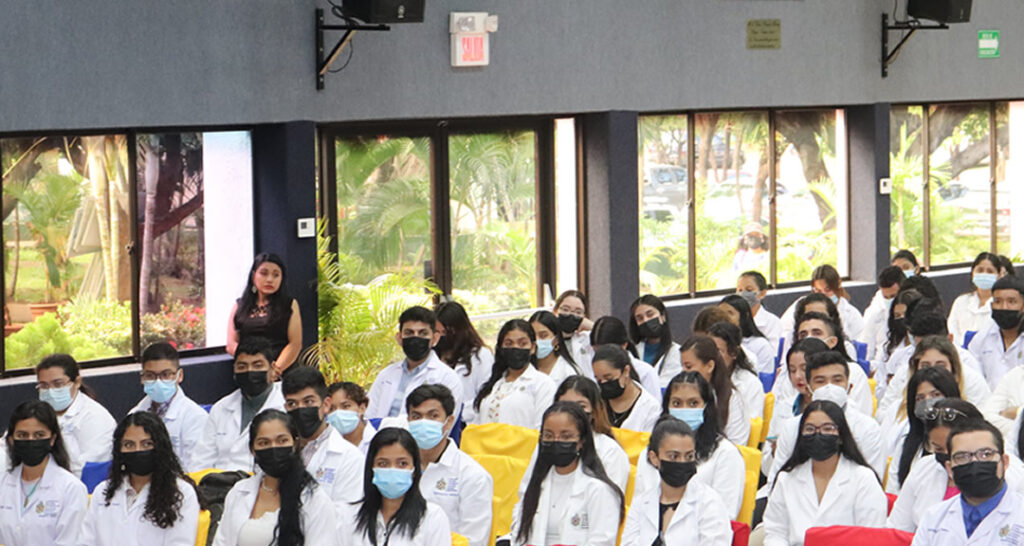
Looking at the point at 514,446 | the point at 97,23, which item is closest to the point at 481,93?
the point at 97,23

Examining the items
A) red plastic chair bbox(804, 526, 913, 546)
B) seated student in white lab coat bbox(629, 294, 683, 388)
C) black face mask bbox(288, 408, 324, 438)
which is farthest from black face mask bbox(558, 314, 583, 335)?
red plastic chair bbox(804, 526, 913, 546)

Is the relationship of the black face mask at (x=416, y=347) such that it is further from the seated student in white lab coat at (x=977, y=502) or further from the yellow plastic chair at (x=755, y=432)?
the seated student in white lab coat at (x=977, y=502)

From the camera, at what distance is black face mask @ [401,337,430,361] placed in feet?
29.7

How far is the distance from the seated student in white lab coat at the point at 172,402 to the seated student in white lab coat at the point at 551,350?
204cm

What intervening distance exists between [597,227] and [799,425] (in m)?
6.40

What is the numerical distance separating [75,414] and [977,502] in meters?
4.80

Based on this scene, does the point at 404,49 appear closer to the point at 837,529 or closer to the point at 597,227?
the point at 597,227

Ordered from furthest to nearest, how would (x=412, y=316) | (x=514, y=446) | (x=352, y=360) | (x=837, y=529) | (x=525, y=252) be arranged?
(x=525, y=252), (x=352, y=360), (x=412, y=316), (x=514, y=446), (x=837, y=529)

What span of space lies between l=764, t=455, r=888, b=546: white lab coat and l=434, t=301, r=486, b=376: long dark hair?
3.25 meters

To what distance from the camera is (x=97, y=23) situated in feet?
32.8

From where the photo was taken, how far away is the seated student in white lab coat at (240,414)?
8.22m

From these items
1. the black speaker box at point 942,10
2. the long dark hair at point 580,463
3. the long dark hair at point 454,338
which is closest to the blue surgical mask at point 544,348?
the long dark hair at point 454,338

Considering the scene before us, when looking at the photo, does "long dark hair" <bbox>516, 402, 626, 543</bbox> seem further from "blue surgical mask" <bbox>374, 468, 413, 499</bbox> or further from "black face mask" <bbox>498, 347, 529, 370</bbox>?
"black face mask" <bbox>498, 347, 529, 370</bbox>

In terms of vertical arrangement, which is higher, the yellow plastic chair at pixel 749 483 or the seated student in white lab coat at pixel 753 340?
the seated student in white lab coat at pixel 753 340
